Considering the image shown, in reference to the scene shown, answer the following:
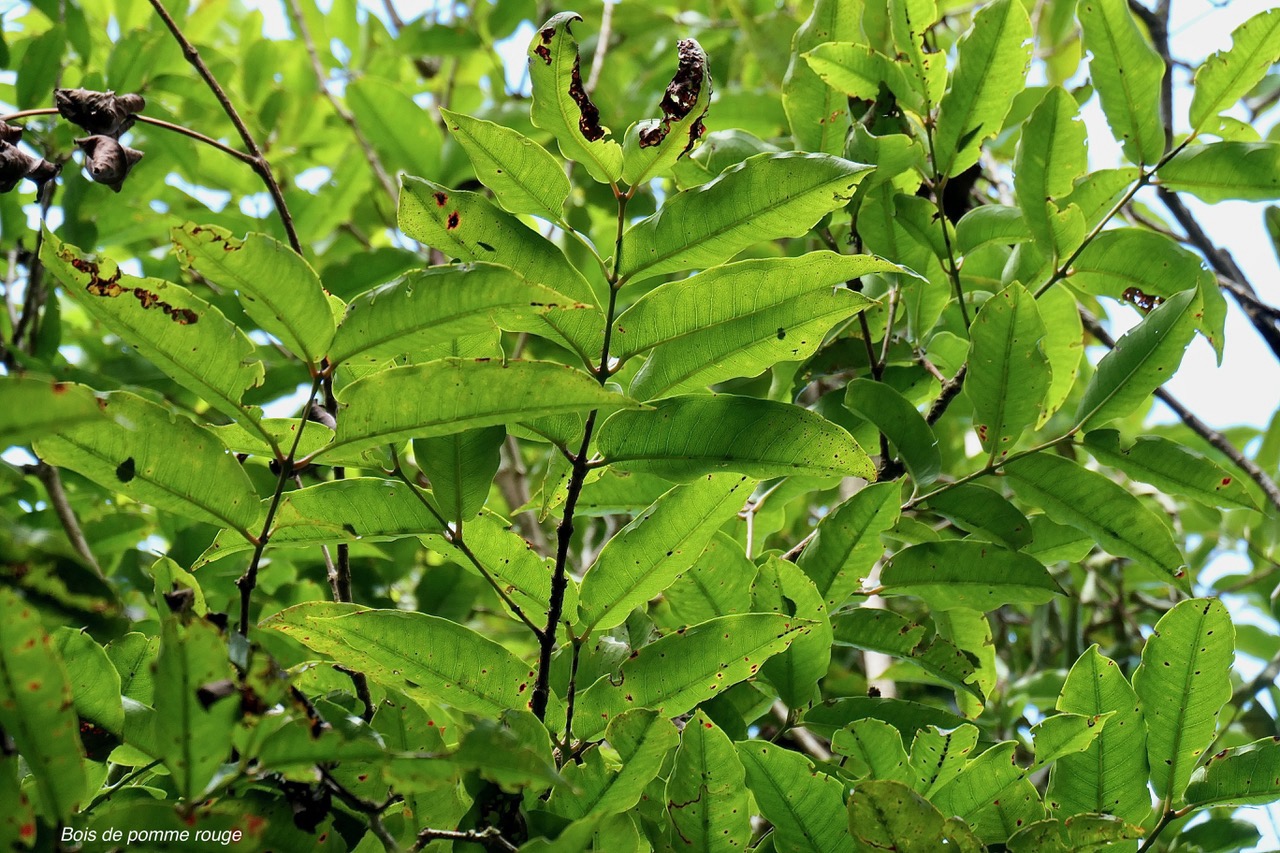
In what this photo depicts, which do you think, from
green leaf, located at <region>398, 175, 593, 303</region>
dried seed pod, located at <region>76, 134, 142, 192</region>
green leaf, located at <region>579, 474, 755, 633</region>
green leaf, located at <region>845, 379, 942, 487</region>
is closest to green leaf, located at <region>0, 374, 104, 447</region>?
green leaf, located at <region>398, 175, 593, 303</region>

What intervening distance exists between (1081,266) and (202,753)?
3.00 feet

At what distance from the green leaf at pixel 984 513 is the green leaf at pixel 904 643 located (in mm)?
108

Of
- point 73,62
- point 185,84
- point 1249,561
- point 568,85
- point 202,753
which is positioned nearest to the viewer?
point 202,753

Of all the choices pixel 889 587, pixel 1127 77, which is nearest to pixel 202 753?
pixel 889 587

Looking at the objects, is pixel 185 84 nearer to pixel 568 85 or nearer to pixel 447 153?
pixel 447 153

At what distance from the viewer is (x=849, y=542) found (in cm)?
93

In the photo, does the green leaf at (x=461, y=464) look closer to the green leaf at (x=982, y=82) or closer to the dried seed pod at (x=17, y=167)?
the dried seed pod at (x=17, y=167)

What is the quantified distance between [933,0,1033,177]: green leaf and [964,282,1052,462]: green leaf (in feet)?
0.64

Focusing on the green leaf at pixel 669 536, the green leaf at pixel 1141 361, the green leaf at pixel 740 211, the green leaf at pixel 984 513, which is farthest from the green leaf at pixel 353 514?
the green leaf at pixel 1141 361

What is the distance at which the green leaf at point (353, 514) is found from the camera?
829 millimetres

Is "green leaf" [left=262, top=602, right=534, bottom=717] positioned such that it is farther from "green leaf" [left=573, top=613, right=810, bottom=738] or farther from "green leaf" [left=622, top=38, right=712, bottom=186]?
"green leaf" [left=622, top=38, right=712, bottom=186]

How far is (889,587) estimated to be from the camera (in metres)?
1.00

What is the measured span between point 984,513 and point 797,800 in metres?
0.35

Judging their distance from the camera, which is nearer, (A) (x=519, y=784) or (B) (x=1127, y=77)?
(A) (x=519, y=784)
